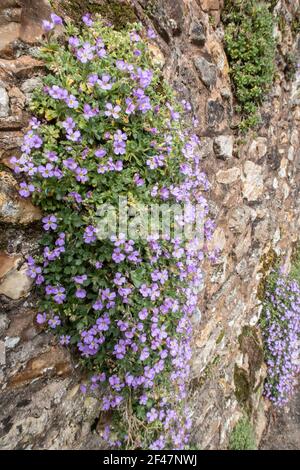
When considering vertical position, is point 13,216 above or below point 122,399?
above

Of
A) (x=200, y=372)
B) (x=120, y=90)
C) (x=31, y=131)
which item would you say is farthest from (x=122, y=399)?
(x=120, y=90)

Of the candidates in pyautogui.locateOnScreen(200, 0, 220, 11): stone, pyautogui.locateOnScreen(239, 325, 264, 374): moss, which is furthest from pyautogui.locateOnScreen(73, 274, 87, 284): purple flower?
pyautogui.locateOnScreen(239, 325, 264, 374): moss

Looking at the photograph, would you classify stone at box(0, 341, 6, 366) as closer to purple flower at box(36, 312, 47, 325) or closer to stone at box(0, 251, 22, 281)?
purple flower at box(36, 312, 47, 325)

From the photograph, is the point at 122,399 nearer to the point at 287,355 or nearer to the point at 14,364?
the point at 14,364

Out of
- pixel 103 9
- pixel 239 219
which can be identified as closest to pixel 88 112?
pixel 103 9

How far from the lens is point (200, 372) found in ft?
11.6

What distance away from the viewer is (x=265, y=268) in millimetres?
4707

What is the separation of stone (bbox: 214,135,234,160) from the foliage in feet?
10.2

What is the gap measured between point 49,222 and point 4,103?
0.62 meters

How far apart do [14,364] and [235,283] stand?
2.61 metres

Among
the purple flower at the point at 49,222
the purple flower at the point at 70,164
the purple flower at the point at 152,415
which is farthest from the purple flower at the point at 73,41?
the purple flower at the point at 152,415

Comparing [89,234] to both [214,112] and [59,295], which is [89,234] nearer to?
[59,295]

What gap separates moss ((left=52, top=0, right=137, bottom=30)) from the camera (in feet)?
6.56

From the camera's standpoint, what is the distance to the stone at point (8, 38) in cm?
173
